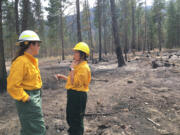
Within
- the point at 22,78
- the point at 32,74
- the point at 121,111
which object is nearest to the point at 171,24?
the point at 121,111

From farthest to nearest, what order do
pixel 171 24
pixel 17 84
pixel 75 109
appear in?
1. pixel 171 24
2. pixel 75 109
3. pixel 17 84

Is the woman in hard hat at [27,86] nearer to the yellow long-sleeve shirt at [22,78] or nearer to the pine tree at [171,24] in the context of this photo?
the yellow long-sleeve shirt at [22,78]

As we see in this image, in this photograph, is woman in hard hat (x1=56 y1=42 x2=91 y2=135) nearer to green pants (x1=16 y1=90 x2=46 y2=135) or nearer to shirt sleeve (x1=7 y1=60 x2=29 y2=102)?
green pants (x1=16 y1=90 x2=46 y2=135)

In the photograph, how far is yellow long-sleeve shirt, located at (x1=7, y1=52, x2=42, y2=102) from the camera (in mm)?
1975

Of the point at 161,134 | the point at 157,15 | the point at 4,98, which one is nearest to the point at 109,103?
the point at 161,134

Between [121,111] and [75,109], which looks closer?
[75,109]

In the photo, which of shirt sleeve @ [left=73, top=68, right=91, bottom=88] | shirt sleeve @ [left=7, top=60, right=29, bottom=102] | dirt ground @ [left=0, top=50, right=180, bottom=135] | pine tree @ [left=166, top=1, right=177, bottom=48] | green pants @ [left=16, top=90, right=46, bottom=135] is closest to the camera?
shirt sleeve @ [left=7, top=60, right=29, bottom=102]

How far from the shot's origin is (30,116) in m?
2.10

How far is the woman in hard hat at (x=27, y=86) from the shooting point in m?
1.99

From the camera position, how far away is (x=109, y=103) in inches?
197

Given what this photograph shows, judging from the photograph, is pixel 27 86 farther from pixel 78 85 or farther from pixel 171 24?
pixel 171 24

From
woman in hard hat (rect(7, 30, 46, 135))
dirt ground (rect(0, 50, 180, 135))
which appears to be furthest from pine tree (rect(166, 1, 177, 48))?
woman in hard hat (rect(7, 30, 46, 135))

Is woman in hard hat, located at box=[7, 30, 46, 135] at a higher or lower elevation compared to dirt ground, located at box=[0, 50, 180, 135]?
higher

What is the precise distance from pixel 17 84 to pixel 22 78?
0.34ft
